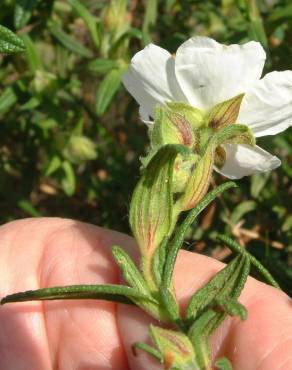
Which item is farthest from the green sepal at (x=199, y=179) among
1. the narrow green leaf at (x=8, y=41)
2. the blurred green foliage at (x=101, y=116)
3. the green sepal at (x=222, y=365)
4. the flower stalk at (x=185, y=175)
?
the blurred green foliage at (x=101, y=116)

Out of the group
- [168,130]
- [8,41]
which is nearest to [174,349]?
[168,130]

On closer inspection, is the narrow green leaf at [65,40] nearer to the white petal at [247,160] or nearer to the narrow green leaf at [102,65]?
the narrow green leaf at [102,65]

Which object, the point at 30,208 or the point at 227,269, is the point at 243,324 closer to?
the point at 227,269

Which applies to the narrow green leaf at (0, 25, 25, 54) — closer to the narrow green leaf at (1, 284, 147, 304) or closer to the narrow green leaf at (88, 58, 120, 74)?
the narrow green leaf at (1, 284, 147, 304)

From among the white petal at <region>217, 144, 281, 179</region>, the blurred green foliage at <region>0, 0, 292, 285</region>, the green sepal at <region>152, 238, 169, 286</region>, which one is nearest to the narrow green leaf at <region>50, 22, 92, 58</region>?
the blurred green foliage at <region>0, 0, 292, 285</region>

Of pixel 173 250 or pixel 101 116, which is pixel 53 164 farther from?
pixel 173 250
